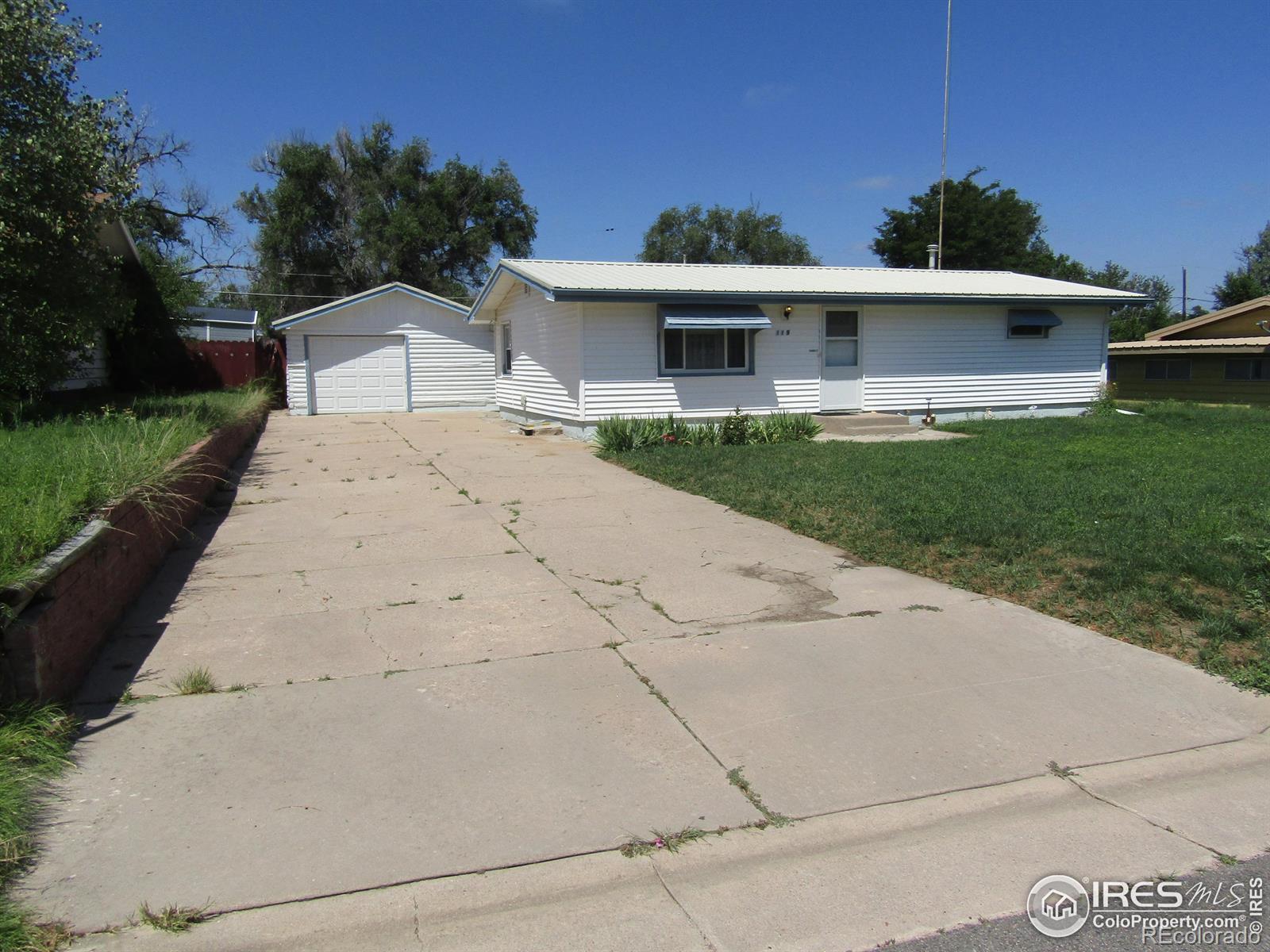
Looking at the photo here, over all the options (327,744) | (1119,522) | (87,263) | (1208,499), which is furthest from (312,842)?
(87,263)

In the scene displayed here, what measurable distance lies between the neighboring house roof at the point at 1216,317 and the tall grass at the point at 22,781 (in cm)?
3397

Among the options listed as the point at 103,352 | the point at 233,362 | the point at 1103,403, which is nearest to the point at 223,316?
the point at 233,362

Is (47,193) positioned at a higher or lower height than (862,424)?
higher

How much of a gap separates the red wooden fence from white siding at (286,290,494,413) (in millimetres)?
3334

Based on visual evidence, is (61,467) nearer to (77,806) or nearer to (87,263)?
(77,806)

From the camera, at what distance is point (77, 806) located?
3.67 metres

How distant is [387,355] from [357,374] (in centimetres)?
92

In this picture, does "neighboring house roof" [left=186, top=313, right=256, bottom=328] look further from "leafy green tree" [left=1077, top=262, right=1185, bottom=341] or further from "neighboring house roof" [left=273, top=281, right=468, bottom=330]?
"leafy green tree" [left=1077, top=262, right=1185, bottom=341]

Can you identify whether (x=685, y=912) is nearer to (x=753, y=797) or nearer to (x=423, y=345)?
(x=753, y=797)

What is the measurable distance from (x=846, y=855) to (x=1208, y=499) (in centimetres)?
726

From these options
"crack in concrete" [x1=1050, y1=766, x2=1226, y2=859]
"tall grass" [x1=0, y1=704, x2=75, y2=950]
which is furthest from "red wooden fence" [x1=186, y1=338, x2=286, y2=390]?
"crack in concrete" [x1=1050, y1=766, x2=1226, y2=859]

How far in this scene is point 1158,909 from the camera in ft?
10.3

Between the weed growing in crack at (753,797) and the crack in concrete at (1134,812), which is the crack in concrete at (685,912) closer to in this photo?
the weed growing in crack at (753,797)

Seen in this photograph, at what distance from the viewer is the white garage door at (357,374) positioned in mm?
23469
